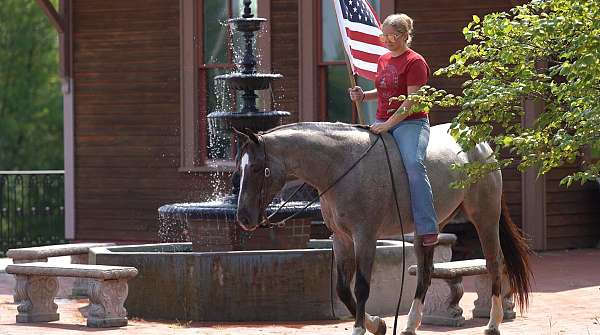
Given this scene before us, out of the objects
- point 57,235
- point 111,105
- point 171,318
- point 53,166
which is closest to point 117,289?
point 171,318

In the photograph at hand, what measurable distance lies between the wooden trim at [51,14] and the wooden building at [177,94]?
2 cm

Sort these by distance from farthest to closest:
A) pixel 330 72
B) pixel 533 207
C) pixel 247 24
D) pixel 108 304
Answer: pixel 330 72 < pixel 533 207 < pixel 247 24 < pixel 108 304

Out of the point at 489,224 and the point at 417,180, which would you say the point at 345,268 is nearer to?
the point at 417,180

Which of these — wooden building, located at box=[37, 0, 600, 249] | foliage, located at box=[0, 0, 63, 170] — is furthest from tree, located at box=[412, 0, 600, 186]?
foliage, located at box=[0, 0, 63, 170]

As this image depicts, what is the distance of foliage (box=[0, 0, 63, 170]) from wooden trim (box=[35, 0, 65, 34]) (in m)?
22.5

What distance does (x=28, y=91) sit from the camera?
42750 mm

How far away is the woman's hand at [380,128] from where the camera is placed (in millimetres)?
9266

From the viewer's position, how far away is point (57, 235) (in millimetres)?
24641

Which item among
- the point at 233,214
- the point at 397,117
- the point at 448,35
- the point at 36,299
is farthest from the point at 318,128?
the point at 448,35

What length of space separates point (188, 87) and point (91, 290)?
27.0ft

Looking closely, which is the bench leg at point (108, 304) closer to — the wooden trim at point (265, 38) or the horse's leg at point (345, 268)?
the horse's leg at point (345, 268)

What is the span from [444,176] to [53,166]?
35028 mm

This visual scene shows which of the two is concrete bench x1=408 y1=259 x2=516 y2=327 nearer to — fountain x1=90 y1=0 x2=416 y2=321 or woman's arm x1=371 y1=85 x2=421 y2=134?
fountain x1=90 y1=0 x2=416 y2=321

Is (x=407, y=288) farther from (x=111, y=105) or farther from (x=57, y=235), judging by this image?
(x=57, y=235)
